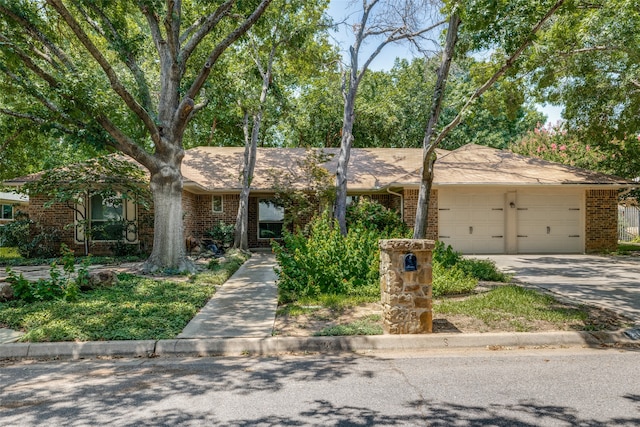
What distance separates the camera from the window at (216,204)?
1762cm

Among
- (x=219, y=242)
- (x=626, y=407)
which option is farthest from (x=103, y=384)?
(x=219, y=242)

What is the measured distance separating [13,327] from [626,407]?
7.38m

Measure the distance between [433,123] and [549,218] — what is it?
31.1ft

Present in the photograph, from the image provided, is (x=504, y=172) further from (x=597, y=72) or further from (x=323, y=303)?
(x=323, y=303)

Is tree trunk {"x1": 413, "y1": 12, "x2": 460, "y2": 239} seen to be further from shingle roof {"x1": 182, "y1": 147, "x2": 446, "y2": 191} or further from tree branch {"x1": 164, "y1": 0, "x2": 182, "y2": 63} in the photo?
tree branch {"x1": 164, "y1": 0, "x2": 182, "y2": 63}

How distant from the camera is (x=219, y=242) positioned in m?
16.5

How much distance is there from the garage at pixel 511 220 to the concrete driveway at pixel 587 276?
37.0 inches

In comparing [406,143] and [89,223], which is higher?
[406,143]

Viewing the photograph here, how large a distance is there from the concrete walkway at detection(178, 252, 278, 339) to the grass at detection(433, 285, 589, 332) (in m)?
2.82

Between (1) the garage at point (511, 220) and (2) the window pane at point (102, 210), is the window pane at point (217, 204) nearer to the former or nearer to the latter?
(2) the window pane at point (102, 210)

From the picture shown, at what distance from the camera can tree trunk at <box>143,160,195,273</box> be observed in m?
10.3

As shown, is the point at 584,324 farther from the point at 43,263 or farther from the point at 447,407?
the point at 43,263

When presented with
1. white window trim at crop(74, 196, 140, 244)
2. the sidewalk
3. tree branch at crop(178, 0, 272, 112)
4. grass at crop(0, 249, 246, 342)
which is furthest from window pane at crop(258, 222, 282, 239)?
the sidewalk

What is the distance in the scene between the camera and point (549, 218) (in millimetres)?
16000
